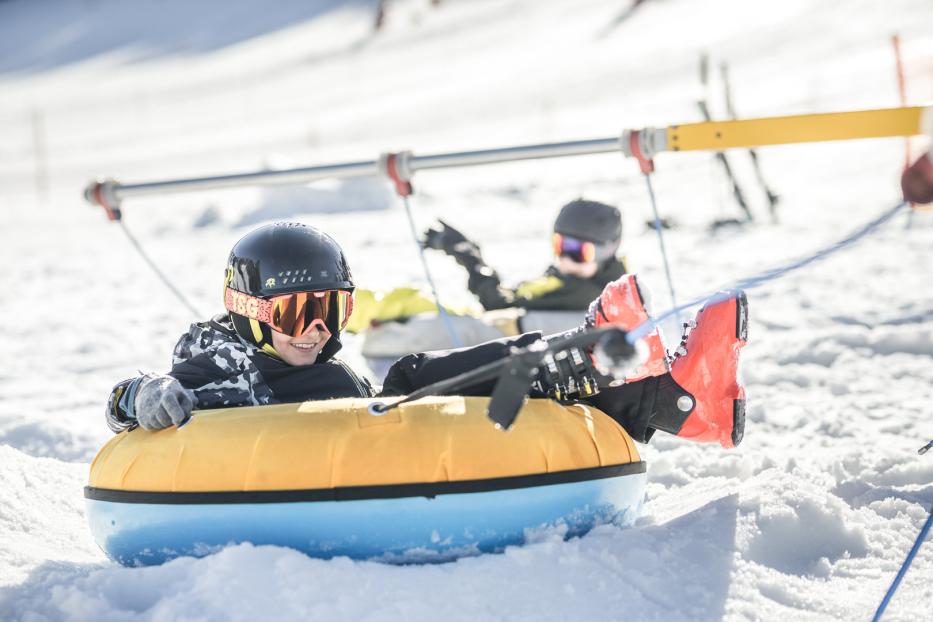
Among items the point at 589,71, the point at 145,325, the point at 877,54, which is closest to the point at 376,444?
the point at 145,325

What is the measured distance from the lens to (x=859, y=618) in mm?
2559

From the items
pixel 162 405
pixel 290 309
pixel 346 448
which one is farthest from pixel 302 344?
pixel 346 448

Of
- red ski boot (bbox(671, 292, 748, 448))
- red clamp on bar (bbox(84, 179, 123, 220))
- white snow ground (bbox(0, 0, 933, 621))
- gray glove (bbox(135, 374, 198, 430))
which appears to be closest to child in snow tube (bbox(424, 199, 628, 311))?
white snow ground (bbox(0, 0, 933, 621))

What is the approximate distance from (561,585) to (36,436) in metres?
3.01

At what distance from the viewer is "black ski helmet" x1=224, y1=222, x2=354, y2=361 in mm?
3273

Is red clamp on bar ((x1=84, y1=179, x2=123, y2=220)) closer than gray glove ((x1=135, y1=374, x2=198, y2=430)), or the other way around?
gray glove ((x1=135, y1=374, x2=198, y2=430))

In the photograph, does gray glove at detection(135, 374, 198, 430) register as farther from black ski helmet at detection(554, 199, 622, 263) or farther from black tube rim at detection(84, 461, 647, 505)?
black ski helmet at detection(554, 199, 622, 263)

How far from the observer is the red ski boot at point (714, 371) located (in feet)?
10.8

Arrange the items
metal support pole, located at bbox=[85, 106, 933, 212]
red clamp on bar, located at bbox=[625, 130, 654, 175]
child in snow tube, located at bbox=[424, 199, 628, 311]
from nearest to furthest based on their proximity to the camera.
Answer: metal support pole, located at bbox=[85, 106, 933, 212] → red clamp on bar, located at bbox=[625, 130, 654, 175] → child in snow tube, located at bbox=[424, 199, 628, 311]

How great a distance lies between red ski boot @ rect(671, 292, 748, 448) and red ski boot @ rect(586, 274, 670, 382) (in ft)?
0.76

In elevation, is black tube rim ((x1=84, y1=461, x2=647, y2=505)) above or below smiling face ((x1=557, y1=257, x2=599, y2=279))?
above

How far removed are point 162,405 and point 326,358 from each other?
73 centimetres

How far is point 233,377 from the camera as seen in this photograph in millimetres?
3209

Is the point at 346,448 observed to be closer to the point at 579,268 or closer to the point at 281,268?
the point at 281,268
